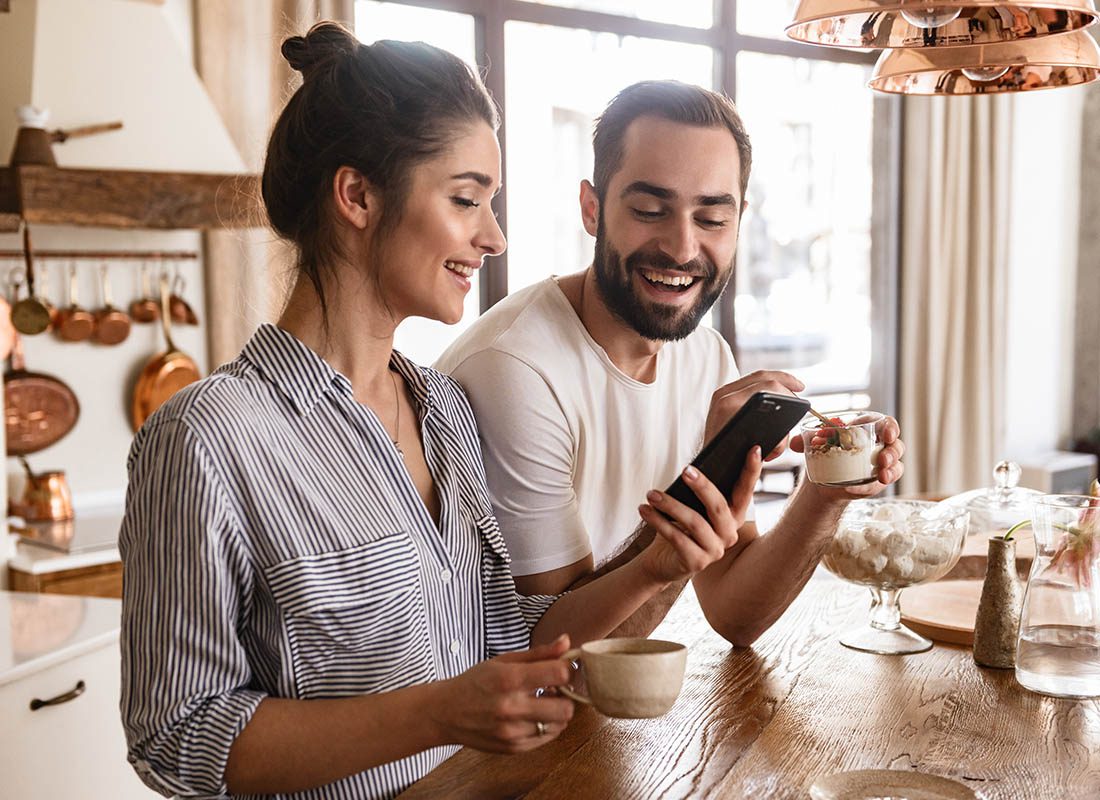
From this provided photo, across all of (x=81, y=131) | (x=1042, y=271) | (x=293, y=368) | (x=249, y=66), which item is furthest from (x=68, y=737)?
(x=1042, y=271)

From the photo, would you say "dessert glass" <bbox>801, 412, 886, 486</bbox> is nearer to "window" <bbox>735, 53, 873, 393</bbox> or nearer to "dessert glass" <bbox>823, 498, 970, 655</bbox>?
"dessert glass" <bbox>823, 498, 970, 655</bbox>

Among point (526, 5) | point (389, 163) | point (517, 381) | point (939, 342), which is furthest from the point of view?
point (939, 342)

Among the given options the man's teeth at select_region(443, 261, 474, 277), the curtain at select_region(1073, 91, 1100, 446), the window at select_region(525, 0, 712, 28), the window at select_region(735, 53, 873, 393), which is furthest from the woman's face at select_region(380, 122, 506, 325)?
the curtain at select_region(1073, 91, 1100, 446)

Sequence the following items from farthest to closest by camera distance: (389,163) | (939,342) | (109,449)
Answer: (939,342) → (109,449) → (389,163)

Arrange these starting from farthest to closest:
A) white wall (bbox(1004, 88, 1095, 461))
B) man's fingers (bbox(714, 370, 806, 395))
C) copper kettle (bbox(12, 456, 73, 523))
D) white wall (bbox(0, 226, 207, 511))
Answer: white wall (bbox(1004, 88, 1095, 461)), white wall (bbox(0, 226, 207, 511)), copper kettle (bbox(12, 456, 73, 523)), man's fingers (bbox(714, 370, 806, 395))

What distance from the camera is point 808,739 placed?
52.6 inches

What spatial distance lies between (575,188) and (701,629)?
3197mm

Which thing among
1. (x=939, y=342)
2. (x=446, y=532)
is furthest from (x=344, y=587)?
(x=939, y=342)

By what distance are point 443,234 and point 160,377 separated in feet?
8.04

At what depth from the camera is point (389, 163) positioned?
4.69 ft

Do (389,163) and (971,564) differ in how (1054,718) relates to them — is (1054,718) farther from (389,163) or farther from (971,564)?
(389,163)

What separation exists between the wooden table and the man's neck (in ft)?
1.86

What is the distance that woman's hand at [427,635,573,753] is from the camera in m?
1.14

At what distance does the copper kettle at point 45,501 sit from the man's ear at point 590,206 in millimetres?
1962
